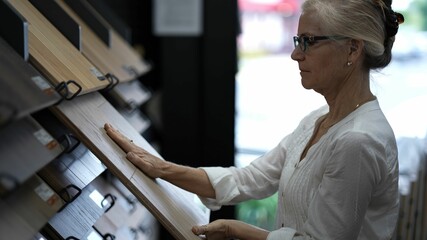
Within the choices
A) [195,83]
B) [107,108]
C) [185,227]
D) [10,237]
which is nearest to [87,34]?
[107,108]

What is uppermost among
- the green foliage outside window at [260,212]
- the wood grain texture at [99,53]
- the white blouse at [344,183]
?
the wood grain texture at [99,53]

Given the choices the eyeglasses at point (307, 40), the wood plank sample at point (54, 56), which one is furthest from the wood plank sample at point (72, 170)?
the eyeglasses at point (307, 40)

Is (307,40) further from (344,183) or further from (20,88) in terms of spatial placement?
(20,88)

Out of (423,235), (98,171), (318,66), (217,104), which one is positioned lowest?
(423,235)

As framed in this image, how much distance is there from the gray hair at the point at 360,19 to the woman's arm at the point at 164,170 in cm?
69

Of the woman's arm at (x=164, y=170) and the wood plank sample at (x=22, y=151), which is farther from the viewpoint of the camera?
the woman's arm at (x=164, y=170)

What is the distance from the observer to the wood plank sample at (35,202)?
1.45m

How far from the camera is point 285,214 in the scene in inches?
79.2

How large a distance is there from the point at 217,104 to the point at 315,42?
9.25 ft

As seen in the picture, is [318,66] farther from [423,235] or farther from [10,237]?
[423,235]

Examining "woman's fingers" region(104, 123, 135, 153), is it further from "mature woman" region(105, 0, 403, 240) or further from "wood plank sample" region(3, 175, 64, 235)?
"wood plank sample" region(3, 175, 64, 235)

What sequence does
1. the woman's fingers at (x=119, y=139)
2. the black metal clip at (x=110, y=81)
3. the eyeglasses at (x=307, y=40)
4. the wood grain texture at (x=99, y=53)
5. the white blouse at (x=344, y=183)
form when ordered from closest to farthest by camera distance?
the white blouse at (x=344, y=183) → the eyeglasses at (x=307, y=40) → the woman's fingers at (x=119, y=139) → the black metal clip at (x=110, y=81) → the wood grain texture at (x=99, y=53)

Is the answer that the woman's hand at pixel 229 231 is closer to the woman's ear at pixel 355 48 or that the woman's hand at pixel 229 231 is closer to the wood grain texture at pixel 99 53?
the woman's ear at pixel 355 48

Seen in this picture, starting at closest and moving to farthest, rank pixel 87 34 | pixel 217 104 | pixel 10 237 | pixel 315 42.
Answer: pixel 10 237 → pixel 315 42 → pixel 87 34 → pixel 217 104
